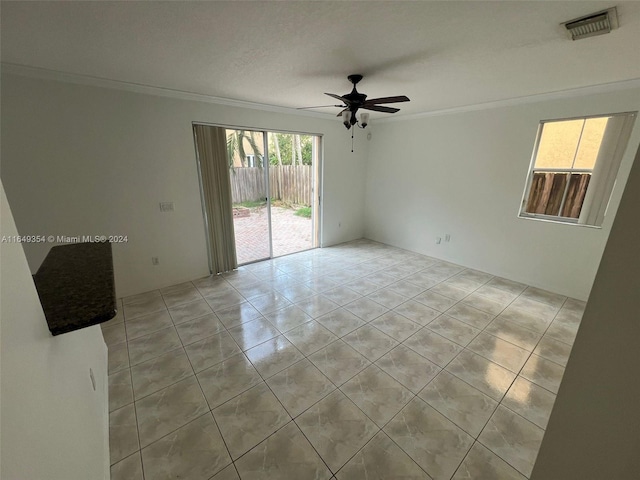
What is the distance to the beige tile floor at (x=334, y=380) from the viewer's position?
1456mm

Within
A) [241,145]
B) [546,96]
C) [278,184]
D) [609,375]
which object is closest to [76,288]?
[609,375]

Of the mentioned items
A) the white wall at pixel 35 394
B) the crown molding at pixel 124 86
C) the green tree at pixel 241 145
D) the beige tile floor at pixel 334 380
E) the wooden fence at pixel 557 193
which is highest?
the crown molding at pixel 124 86

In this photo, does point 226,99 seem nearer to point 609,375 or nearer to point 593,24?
point 593,24

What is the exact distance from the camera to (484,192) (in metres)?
3.72

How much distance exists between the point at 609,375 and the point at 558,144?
11.7ft

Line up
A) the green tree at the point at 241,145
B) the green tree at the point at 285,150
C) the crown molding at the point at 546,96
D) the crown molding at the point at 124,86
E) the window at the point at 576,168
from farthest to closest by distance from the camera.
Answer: the green tree at the point at 285,150
the green tree at the point at 241,145
the window at the point at 576,168
the crown molding at the point at 546,96
the crown molding at the point at 124,86

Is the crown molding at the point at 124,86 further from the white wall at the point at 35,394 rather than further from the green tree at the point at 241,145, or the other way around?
the white wall at the point at 35,394

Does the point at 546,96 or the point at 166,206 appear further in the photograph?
the point at 166,206

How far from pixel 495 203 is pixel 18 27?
489 centimetres

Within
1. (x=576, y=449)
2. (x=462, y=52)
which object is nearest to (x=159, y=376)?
(x=576, y=449)

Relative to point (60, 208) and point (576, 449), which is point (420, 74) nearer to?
point (576, 449)

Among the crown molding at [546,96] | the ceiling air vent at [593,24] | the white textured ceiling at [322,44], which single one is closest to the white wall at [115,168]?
the white textured ceiling at [322,44]

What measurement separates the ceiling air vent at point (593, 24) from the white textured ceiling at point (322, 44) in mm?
43

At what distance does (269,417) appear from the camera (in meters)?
1.68
